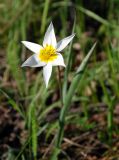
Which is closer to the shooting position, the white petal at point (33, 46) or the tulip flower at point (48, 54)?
the tulip flower at point (48, 54)

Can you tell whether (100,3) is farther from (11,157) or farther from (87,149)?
(11,157)

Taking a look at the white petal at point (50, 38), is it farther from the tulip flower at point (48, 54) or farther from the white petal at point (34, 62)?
the white petal at point (34, 62)

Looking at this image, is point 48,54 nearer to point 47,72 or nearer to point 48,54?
point 48,54

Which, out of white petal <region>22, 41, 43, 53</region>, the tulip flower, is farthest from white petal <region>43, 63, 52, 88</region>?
white petal <region>22, 41, 43, 53</region>

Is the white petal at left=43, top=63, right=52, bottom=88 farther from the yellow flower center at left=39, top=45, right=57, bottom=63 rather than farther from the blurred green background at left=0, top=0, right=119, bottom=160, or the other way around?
the blurred green background at left=0, top=0, right=119, bottom=160

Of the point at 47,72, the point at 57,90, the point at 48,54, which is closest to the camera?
the point at 47,72

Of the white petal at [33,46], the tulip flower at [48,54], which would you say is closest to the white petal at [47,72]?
the tulip flower at [48,54]

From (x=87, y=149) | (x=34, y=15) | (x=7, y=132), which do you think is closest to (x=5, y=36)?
(x=34, y=15)

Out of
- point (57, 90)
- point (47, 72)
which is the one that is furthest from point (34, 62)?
point (57, 90)
